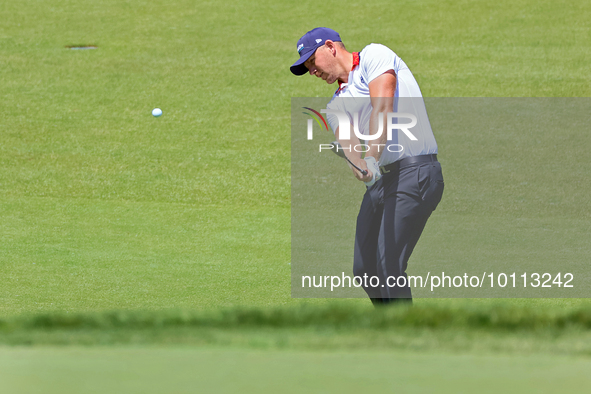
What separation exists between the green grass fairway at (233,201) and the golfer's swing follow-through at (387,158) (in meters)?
0.53

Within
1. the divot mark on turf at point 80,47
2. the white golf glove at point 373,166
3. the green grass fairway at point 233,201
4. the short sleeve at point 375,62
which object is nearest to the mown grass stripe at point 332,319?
the green grass fairway at point 233,201

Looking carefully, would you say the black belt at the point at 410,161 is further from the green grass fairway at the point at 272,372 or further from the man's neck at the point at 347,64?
the green grass fairway at the point at 272,372

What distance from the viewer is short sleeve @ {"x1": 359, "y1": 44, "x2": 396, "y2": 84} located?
353 cm

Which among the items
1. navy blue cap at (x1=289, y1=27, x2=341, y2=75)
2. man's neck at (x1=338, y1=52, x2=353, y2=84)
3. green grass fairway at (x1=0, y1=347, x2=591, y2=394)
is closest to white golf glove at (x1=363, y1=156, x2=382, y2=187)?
man's neck at (x1=338, y1=52, x2=353, y2=84)

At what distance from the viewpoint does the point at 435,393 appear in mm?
1646

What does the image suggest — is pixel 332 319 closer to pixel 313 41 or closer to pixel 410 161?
pixel 410 161

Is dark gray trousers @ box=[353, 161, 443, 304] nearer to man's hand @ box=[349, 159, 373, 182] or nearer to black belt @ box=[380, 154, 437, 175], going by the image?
black belt @ box=[380, 154, 437, 175]

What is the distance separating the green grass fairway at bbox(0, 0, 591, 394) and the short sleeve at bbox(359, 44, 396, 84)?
46.2 inches

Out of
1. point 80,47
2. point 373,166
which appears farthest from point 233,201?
point 80,47

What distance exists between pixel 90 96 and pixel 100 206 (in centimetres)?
443

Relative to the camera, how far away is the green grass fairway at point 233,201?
191 centimetres

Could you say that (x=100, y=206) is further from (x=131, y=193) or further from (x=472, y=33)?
(x=472, y=33)

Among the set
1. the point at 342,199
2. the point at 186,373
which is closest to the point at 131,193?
the point at 342,199

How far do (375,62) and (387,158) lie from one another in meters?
0.47
